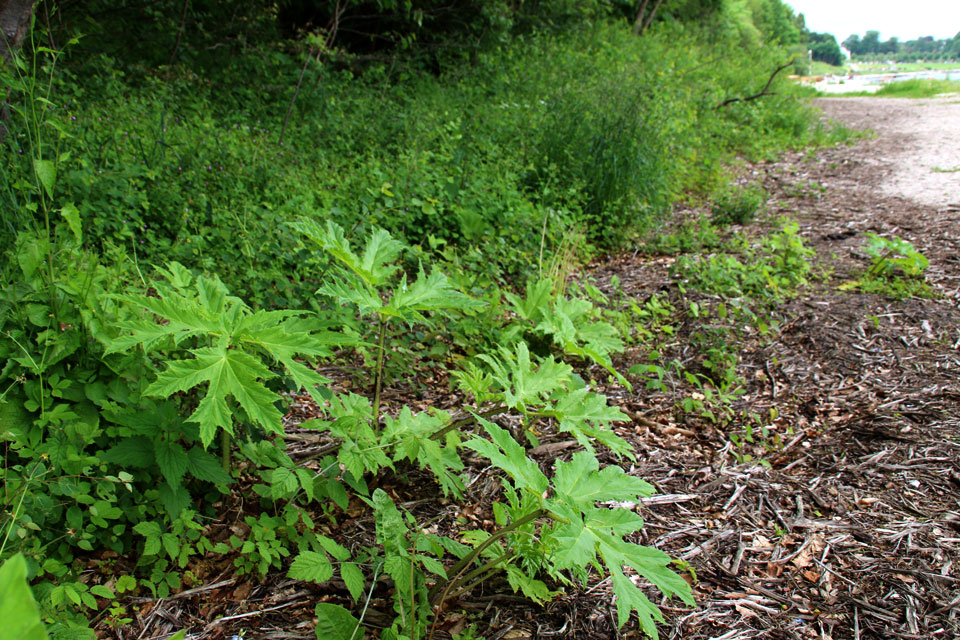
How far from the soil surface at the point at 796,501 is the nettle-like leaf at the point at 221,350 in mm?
665

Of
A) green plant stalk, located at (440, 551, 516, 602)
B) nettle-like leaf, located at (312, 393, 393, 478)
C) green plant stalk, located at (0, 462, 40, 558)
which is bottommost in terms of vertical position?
green plant stalk, located at (440, 551, 516, 602)

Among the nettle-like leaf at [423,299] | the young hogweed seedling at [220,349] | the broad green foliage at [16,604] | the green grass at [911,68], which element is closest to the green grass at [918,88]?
the green grass at [911,68]

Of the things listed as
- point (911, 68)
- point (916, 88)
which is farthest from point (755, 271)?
point (911, 68)

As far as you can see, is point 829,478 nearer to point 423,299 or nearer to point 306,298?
point 423,299

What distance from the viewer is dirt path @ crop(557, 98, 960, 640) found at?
1.89 metres

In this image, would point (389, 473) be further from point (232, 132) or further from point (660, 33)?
point (660, 33)

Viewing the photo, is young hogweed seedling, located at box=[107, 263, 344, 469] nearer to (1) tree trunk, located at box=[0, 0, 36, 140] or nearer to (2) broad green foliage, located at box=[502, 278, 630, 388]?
(2) broad green foliage, located at box=[502, 278, 630, 388]

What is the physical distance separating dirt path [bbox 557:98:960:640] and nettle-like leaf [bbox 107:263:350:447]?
1.18 metres

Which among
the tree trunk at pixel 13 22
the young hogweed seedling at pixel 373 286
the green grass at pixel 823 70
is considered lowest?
the young hogweed seedling at pixel 373 286

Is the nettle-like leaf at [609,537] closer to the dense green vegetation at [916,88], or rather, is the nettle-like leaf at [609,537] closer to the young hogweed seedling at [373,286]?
Result: the young hogweed seedling at [373,286]

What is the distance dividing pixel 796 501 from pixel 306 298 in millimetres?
2404

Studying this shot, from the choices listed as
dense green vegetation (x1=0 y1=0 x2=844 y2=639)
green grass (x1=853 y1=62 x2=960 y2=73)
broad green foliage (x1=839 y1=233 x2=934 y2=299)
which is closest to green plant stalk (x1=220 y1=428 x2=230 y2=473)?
dense green vegetation (x1=0 y1=0 x2=844 y2=639)

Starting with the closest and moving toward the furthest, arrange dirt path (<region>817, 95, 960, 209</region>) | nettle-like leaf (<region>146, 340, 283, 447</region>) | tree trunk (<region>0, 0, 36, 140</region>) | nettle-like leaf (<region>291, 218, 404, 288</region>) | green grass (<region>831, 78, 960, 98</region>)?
1. nettle-like leaf (<region>146, 340, 283, 447</region>)
2. nettle-like leaf (<region>291, 218, 404, 288</region>)
3. tree trunk (<region>0, 0, 36, 140</region>)
4. dirt path (<region>817, 95, 960, 209</region>)
5. green grass (<region>831, 78, 960, 98</region>)

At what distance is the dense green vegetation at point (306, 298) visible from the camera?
161cm
